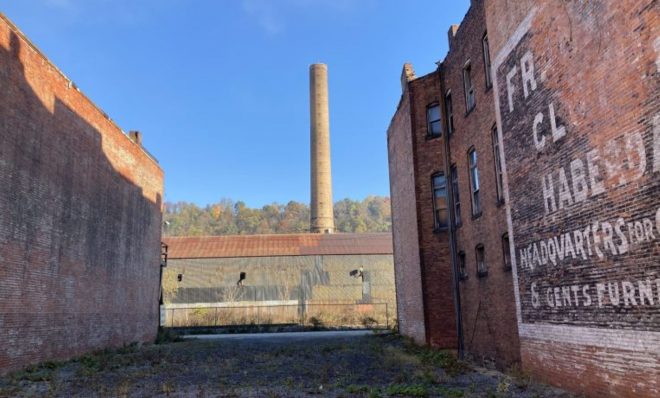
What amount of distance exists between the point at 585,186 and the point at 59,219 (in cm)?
1427

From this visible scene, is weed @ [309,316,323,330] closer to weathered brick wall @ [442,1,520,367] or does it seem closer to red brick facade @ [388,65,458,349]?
red brick facade @ [388,65,458,349]

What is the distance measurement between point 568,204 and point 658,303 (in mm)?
2531

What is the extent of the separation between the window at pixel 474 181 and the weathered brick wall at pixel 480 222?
15cm

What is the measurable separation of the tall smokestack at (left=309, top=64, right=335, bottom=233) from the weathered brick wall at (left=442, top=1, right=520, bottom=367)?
3489 cm

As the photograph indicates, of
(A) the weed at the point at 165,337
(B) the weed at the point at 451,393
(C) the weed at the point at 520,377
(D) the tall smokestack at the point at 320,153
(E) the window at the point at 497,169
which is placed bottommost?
(B) the weed at the point at 451,393

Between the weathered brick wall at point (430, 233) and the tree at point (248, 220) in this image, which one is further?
the tree at point (248, 220)

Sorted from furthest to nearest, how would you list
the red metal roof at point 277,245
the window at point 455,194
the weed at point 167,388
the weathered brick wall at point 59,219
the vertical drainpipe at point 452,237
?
the red metal roof at point 277,245 < the window at point 455,194 < the vertical drainpipe at point 452,237 < the weathered brick wall at point 59,219 < the weed at point 167,388

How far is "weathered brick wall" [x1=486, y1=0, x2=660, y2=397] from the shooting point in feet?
24.6

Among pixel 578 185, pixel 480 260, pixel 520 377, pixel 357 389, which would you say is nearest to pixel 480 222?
pixel 480 260

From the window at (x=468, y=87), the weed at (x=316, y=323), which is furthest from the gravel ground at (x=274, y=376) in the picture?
the weed at (x=316, y=323)

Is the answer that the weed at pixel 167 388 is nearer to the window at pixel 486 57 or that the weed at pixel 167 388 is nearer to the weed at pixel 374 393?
the weed at pixel 374 393

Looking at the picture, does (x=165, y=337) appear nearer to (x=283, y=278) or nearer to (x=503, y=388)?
(x=283, y=278)

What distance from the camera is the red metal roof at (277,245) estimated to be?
4672 cm

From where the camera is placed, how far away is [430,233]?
1802 centimetres
